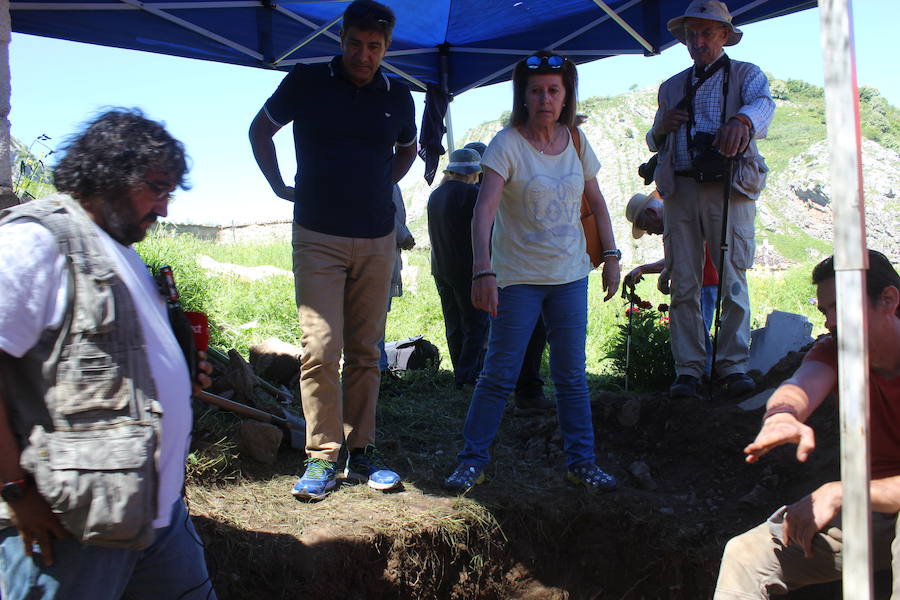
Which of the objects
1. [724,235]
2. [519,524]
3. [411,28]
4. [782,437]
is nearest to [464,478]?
[519,524]

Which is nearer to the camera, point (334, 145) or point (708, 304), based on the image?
point (334, 145)

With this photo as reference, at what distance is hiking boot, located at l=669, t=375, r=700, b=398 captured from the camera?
4734 millimetres

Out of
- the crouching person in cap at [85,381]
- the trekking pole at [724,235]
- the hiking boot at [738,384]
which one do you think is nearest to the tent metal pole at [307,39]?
the trekking pole at [724,235]

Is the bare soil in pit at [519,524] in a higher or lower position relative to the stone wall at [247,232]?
lower

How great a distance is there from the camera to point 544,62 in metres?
3.63

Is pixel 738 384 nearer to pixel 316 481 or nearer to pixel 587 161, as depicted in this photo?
pixel 587 161

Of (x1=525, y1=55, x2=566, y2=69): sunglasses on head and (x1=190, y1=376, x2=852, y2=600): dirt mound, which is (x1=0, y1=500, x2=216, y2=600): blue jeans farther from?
(x1=525, y1=55, x2=566, y2=69): sunglasses on head

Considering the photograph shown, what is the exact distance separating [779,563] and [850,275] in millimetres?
1256

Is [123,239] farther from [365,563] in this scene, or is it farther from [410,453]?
[410,453]

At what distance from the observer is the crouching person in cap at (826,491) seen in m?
2.35

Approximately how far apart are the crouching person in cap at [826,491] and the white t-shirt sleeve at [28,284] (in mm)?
1989

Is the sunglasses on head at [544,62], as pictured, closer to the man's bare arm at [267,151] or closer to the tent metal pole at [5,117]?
the man's bare arm at [267,151]

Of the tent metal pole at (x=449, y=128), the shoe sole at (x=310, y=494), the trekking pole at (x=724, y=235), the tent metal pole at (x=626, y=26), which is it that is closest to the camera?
the shoe sole at (x=310, y=494)

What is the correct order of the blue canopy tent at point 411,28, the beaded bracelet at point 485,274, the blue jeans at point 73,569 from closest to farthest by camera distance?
the blue jeans at point 73,569
the beaded bracelet at point 485,274
the blue canopy tent at point 411,28
